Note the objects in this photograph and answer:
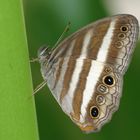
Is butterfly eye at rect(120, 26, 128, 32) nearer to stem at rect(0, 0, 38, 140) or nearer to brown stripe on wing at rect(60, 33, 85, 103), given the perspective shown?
brown stripe on wing at rect(60, 33, 85, 103)

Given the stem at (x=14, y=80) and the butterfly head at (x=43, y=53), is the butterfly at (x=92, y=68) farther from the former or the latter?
the stem at (x=14, y=80)

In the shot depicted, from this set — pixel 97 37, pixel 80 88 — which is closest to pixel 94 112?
pixel 80 88

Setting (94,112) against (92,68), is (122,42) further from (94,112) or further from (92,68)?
(94,112)

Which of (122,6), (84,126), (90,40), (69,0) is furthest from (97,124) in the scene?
(122,6)

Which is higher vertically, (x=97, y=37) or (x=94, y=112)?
(x=97, y=37)

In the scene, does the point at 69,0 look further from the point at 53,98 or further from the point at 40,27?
the point at 53,98

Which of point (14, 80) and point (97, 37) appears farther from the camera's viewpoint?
point (97, 37)

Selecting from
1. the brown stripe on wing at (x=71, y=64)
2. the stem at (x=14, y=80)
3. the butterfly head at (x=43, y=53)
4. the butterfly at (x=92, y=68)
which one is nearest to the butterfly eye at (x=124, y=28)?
the butterfly at (x=92, y=68)
